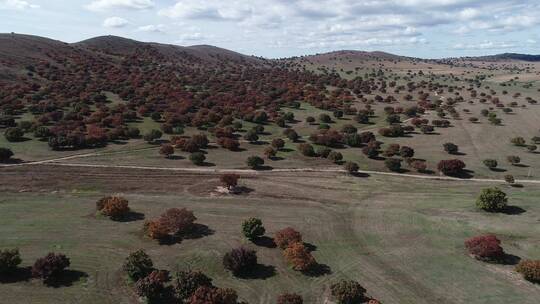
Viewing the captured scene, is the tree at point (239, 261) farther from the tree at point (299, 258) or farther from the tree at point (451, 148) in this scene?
the tree at point (451, 148)

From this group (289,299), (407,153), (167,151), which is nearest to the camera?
(289,299)

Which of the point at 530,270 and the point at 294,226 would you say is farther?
the point at 294,226

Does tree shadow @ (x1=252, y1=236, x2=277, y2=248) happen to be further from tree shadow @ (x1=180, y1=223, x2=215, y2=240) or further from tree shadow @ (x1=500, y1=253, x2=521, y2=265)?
tree shadow @ (x1=500, y1=253, x2=521, y2=265)

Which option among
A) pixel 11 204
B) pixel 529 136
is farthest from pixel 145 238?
pixel 529 136

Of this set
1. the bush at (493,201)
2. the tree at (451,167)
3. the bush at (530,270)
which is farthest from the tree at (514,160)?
the bush at (530,270)

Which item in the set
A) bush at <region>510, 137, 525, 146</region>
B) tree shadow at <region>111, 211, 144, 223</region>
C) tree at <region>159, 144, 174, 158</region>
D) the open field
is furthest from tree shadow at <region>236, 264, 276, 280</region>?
bush at <region>510, 137, 525, 146</region>

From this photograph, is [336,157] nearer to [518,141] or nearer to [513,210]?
[513,210]

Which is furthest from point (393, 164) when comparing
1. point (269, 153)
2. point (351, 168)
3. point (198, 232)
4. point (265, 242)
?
point (198, 232)
